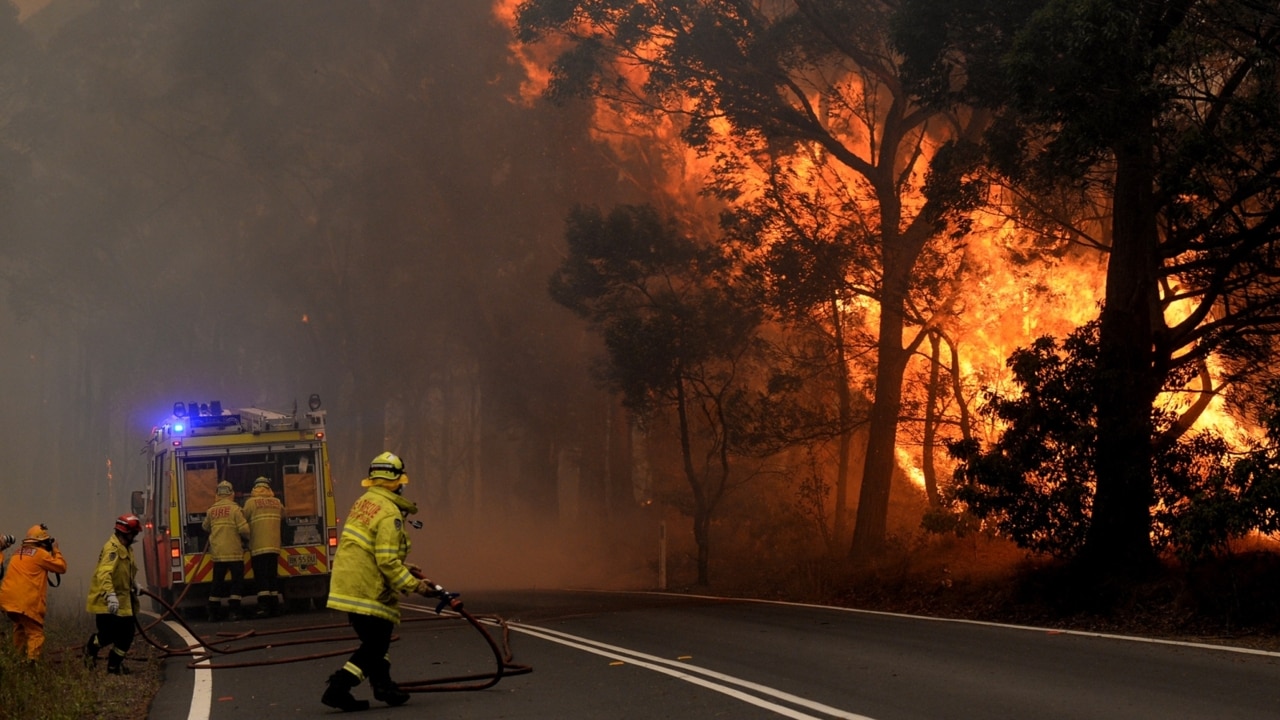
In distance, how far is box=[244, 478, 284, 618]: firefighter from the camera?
19078 mm

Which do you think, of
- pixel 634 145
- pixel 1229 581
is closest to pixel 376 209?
pixel 634 145

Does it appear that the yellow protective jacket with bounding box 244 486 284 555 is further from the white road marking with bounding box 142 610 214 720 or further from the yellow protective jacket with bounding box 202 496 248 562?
the white road marking with bounding box 142 610 214 720

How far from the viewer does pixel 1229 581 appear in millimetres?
14188

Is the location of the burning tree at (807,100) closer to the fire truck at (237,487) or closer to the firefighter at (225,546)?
the fire truck at (237,487)

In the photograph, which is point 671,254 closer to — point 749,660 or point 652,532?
point 652,532

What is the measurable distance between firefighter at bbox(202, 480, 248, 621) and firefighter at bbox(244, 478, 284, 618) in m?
0.16

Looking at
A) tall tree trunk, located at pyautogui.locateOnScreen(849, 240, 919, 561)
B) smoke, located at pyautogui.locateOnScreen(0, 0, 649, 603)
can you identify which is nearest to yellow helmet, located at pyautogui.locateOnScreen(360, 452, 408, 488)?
tall tree trunk, located at pyautogui.locateOnScreen(849, 240, 919, 561)

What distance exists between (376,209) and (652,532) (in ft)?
51.5

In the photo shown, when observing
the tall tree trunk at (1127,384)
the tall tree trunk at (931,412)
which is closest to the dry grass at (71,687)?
the tall tree trunk at (1127,384)

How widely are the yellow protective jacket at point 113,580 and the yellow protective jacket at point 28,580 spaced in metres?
0.36

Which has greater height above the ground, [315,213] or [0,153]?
[0,153]

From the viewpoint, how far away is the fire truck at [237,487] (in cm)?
1950

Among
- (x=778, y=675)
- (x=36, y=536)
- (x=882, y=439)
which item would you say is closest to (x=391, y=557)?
(x=778, y=675)

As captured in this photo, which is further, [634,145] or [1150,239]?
[634,145]
